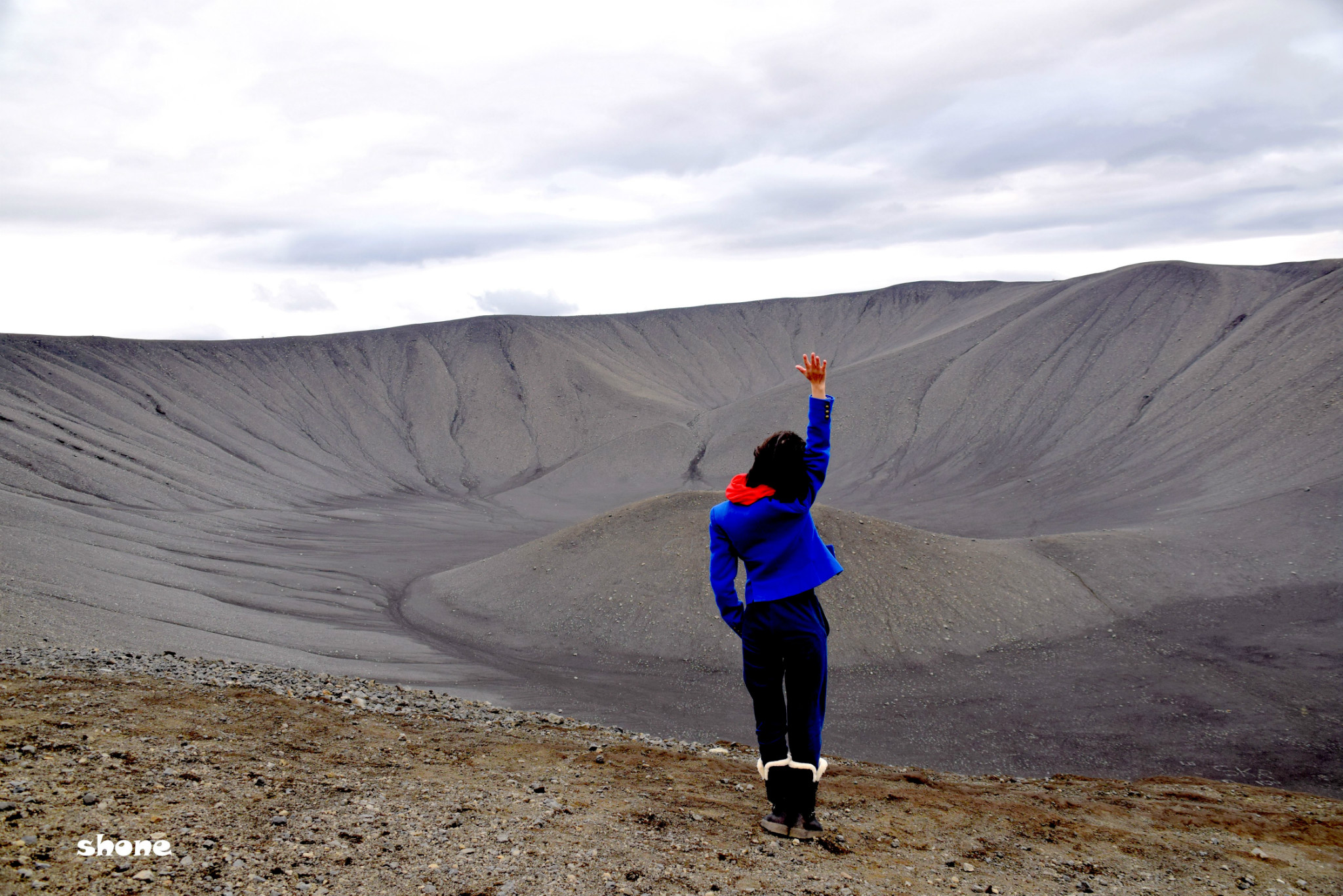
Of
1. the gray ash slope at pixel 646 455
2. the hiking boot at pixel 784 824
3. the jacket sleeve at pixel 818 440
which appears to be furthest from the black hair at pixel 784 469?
the gray ash slope at pixel 646 455

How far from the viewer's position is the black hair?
3969mm

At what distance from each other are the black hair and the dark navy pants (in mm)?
507

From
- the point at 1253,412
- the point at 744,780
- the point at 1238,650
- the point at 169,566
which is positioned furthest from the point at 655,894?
the point at 1253,412

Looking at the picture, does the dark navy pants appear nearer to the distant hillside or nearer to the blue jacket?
the blue jacket

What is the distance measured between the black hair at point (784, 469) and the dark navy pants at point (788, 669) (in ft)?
1.66

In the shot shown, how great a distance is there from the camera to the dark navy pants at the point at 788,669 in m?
3.95

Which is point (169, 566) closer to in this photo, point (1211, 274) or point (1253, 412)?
point (1253, 412)

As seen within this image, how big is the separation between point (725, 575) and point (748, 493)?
43cm

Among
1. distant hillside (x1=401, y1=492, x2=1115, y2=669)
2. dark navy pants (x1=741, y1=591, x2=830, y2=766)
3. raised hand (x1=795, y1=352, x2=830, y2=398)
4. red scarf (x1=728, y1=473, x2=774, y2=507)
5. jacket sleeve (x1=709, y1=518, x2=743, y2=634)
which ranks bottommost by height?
distant hillside (x1=401, y1=492, x2=1115, y2=669)

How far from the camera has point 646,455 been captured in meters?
46.3

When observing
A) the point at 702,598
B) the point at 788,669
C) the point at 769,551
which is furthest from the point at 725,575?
the point at 702,598

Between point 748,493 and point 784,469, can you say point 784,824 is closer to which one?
point 748,493

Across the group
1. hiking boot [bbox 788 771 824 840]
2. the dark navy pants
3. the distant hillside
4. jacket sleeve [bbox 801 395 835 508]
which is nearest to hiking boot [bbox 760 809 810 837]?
hiking boot [bbox 788 771 824 840]

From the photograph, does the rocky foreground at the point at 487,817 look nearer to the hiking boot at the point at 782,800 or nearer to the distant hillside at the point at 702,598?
the hiking boot at the point at 782,800
